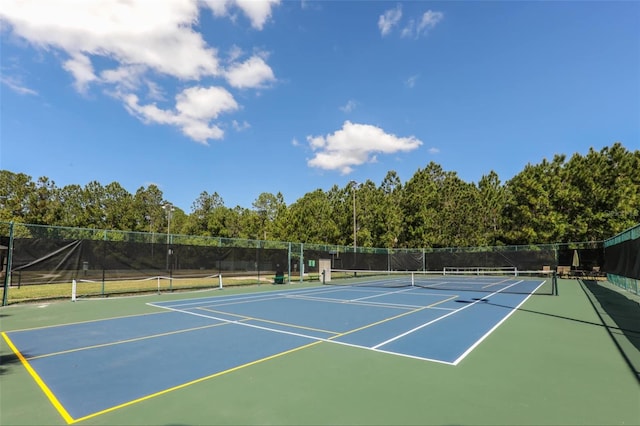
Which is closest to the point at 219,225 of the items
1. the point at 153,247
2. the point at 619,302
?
the point at 153,247

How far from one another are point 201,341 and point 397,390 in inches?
169

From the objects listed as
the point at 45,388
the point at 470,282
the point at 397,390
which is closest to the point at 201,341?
the point at 45,388

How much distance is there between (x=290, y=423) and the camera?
146 inches

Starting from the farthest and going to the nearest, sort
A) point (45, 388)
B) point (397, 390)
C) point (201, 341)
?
point (201, 341) < point (45, 388) < point (397, 390)

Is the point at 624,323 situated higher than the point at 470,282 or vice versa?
the point at 624,323

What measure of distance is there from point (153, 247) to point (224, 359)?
41.7 ft

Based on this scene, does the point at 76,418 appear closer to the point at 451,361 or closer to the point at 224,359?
the point at 224,359

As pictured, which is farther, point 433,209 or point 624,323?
point 433,209

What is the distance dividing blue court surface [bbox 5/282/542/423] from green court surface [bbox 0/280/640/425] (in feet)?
0.81

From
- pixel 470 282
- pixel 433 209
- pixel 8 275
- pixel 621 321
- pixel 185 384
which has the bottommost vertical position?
pixel 470 282

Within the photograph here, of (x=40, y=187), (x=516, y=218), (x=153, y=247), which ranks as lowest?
(x=153, y=247)

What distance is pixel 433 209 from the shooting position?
41219 mm

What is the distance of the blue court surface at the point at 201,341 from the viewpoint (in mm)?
4852

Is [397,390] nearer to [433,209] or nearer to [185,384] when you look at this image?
[185,384]
